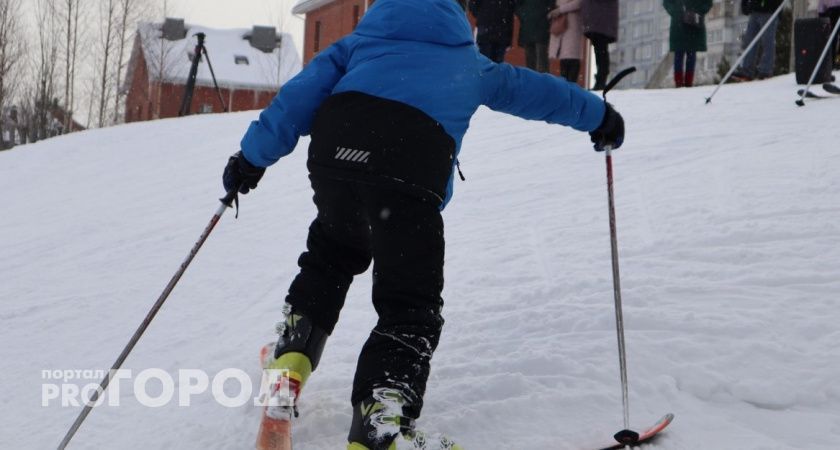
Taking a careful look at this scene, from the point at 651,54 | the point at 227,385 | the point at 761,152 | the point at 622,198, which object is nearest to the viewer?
the point at 227,385

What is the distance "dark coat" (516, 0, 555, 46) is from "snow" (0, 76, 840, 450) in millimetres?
2742

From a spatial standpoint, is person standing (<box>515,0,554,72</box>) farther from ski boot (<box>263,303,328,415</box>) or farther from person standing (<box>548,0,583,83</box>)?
ski boot (<box>263,303,328,415</box>)

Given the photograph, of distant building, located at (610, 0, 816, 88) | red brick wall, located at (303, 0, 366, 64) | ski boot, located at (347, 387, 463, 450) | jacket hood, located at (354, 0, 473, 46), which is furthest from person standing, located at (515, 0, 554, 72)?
distant building, located at (610, 0, 816, 88)

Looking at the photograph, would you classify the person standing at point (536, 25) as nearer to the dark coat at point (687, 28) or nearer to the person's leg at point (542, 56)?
the person's leg at point (542, 56)

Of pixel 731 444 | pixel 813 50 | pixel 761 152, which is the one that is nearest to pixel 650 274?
pixel 731 444

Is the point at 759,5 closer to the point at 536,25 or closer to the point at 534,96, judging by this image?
the point at 536,25

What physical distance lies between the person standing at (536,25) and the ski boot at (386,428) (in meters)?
8.38

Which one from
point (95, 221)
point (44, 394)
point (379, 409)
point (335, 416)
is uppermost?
point (379, 409)

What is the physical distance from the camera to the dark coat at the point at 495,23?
965 cm

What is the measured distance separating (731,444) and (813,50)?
23.5 ft

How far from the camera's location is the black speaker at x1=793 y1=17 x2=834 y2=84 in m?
8.42

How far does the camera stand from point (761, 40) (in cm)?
1025

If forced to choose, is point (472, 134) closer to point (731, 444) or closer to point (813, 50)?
point (813, 50)

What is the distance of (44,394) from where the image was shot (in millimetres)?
3252
